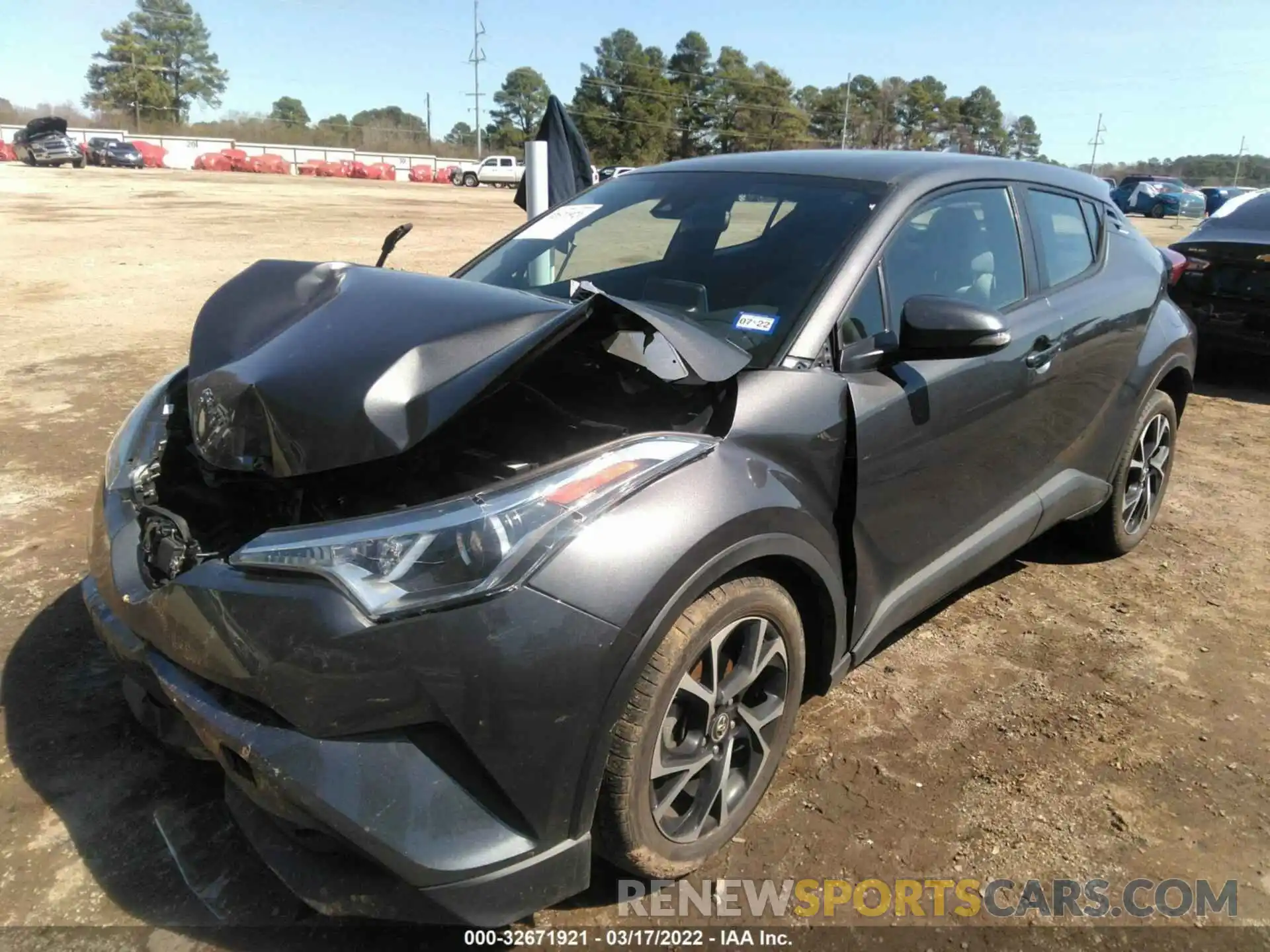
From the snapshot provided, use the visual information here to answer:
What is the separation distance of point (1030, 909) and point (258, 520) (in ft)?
→ 7.04

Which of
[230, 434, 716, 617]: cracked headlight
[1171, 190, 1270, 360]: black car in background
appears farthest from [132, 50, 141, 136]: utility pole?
[230, 434, 716, 617]: cracked headlight

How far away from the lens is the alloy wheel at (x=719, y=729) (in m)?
2.11

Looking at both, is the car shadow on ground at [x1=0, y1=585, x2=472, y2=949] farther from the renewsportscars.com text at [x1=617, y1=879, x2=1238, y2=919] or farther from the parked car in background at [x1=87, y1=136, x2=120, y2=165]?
the parked car in background at [x1=87, y1=136, x2=120, y2=165]

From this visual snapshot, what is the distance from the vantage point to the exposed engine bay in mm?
2068

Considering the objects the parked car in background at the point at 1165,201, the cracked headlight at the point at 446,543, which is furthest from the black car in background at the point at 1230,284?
the parked car in background at the point at 1165,201

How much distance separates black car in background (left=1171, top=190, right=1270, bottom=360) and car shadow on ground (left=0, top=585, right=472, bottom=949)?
7629mm

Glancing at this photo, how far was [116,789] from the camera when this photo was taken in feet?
8.17

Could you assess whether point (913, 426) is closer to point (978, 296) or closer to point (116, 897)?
point (978, 296)

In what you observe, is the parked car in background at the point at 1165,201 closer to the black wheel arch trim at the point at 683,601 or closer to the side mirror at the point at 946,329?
the side mirror at the point at 946,329

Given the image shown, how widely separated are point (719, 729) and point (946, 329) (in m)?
1.25

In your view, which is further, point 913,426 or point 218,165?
point 218,165

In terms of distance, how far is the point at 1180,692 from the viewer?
3.19m

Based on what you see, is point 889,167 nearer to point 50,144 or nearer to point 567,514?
point 567,514

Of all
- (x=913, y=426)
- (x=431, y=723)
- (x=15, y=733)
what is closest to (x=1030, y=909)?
(x=913, y=426)
